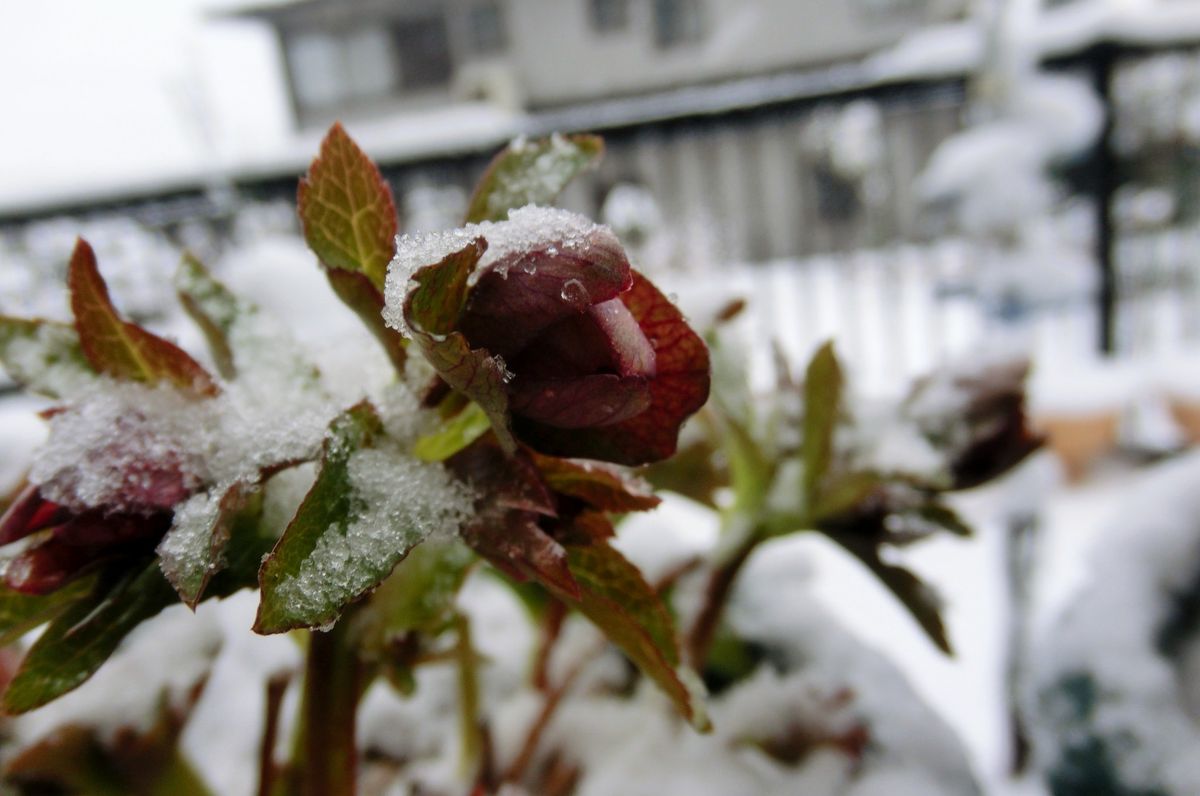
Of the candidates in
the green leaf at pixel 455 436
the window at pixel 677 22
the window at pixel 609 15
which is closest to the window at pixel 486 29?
the window at pixel 609 15

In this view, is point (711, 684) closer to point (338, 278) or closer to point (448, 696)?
point (448, 696)

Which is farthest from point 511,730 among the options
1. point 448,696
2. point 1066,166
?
point 1066,166

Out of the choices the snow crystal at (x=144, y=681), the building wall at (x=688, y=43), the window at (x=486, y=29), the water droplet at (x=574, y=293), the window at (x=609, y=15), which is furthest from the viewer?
the window at (x=486, y=29)

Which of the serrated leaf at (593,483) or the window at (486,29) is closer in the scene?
the serrated leaf at (593,483)

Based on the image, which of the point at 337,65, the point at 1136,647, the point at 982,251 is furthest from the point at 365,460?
the point at 337,65

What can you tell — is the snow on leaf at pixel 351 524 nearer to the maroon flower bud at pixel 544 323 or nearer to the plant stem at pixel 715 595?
the maroon flower bud at pixel 544 323

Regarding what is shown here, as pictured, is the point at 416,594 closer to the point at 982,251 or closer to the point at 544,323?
the point at 544,323
